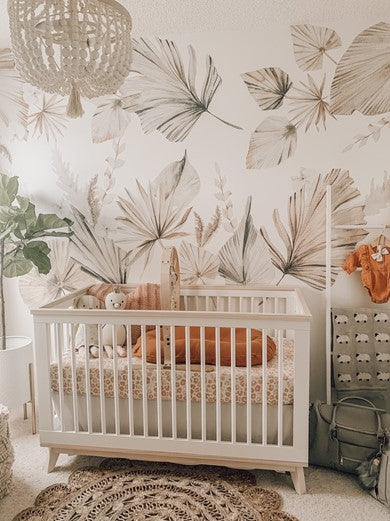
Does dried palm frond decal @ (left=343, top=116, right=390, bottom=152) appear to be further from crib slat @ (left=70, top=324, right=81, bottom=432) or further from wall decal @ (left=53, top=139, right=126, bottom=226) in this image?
crib slat @ (left=70, top=324, right=81, bottom=432)

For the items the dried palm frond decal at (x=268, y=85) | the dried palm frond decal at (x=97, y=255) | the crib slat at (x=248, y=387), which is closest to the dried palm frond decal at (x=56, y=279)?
the dried palm frond decal at (x=97, y=255)

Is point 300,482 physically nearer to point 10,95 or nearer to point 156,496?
point 156,496

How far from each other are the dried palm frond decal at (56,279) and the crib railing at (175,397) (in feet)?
2.62

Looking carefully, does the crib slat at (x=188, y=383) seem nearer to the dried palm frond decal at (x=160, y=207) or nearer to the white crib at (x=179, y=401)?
the white crib at (x=179, y=401)

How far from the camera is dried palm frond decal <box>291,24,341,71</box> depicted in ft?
9.22

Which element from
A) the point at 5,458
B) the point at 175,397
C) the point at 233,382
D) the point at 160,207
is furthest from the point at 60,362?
the point at 160,207

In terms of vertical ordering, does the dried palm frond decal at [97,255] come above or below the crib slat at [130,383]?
above

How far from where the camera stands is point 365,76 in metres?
2.79

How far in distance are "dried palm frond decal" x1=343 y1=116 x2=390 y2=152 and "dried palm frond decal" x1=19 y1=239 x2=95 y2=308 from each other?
178 cm

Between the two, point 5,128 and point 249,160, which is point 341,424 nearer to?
point 249,160

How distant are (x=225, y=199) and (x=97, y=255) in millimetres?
882

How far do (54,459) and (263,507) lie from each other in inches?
39.7

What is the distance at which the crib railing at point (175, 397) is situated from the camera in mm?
2188

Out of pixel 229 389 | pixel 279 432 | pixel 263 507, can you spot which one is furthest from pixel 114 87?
pixel 263 507
